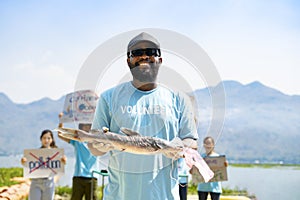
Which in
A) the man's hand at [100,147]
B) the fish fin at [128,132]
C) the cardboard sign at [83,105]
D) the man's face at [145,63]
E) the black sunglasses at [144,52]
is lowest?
the man's hand at [100,147]

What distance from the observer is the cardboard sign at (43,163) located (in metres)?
4.87

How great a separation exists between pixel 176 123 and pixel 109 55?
42 centimetres

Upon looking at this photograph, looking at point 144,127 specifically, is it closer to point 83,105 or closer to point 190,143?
point 190,143

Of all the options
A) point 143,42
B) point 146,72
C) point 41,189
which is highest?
point 143,42

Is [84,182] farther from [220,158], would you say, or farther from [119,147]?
[119,147]

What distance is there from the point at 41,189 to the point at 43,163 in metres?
0.31

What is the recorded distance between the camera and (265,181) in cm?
1001

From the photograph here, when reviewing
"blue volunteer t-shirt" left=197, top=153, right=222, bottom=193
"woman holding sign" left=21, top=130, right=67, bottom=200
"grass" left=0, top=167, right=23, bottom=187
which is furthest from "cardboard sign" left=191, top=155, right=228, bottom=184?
"grass" left=0, top=167, right=23, bottom=187

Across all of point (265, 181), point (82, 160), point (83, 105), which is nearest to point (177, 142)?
point (83, 105)

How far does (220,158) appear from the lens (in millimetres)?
4895

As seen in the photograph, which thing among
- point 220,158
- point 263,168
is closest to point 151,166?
point 220,158

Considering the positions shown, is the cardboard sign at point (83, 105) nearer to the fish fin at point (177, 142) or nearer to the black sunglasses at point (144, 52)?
the black sunglasses at point (144, 52)

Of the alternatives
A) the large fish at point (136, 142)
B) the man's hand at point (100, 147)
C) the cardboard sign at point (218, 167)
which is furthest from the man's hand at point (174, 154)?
the cardboard sign at point (218, 167)

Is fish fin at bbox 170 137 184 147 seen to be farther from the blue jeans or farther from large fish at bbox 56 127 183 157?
the blue jeans
